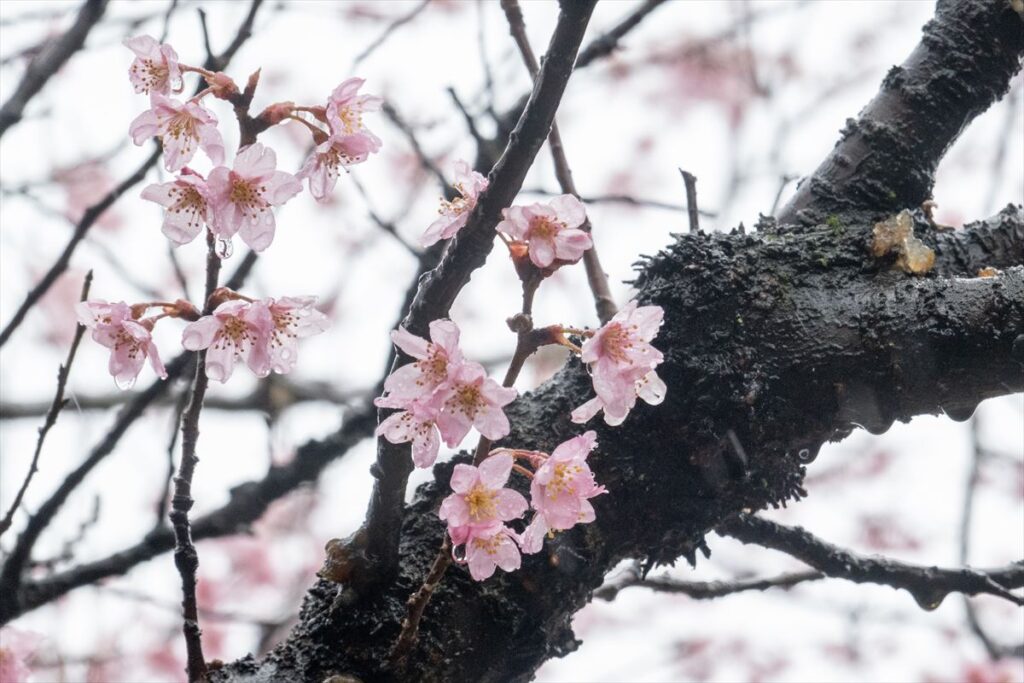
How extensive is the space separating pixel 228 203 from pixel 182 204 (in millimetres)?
79

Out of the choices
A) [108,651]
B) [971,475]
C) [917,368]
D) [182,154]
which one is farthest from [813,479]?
[182,154]

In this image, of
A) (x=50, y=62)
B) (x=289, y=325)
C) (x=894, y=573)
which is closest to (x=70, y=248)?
(x=50, y=62)

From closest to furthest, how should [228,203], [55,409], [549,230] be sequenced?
[549,230] < [228,203] < [55,409]

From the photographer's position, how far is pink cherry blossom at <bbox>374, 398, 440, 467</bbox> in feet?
3.45

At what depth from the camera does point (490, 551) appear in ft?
3.71

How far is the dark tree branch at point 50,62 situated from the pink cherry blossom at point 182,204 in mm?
Answer: 1190

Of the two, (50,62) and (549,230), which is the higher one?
(50,62)

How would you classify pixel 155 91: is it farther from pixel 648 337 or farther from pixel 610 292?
pixel 610 292

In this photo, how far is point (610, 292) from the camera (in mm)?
2090

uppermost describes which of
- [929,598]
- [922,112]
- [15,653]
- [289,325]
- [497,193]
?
[922,112]

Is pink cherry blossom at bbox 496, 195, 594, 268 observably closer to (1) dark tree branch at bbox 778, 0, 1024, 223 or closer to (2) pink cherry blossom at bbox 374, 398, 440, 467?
(2) pink cherry blossom at bbox 374, 398, 440, 467

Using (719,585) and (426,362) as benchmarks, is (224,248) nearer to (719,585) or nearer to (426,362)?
(426,362)

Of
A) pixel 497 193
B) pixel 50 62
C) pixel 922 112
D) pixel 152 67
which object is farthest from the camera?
pixel 50 62

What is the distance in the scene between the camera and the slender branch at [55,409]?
4.69 ft
